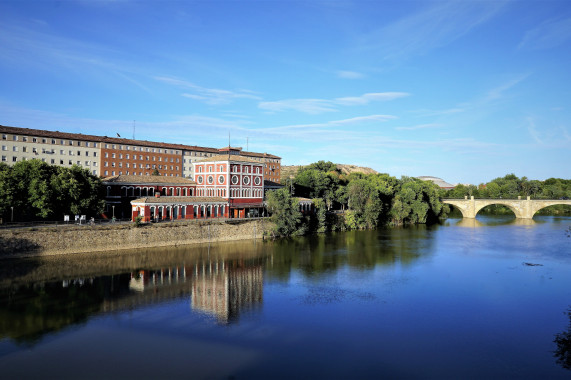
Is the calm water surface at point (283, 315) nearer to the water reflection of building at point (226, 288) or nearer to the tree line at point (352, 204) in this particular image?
the water reflection of building at point (226, 288)

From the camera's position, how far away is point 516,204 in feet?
359

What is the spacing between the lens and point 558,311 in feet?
102

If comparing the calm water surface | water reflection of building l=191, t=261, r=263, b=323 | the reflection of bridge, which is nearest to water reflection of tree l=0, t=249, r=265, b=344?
water reflection of building l=191, t=261, r=263, b=323

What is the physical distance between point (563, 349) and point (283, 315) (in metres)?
17.9

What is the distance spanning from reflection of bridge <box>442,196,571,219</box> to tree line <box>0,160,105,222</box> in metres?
97.2

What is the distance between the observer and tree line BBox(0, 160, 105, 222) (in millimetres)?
46906

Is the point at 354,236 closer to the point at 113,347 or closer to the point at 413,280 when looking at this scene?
the point at 413,280

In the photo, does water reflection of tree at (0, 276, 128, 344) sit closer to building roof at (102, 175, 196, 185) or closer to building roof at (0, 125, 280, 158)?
building roof at (102, 175, 196, 185)

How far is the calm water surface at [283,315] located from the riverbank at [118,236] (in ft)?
6.18

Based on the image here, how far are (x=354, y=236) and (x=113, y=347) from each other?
175 feet

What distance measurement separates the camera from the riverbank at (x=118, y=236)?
144 ft

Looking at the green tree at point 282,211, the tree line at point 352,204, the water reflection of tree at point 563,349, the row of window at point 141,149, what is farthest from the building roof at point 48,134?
the water reflection of tree at point 563,349

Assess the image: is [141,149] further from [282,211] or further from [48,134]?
[282,211]

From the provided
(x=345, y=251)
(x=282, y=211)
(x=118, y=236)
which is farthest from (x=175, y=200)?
(x=345, y=251)
